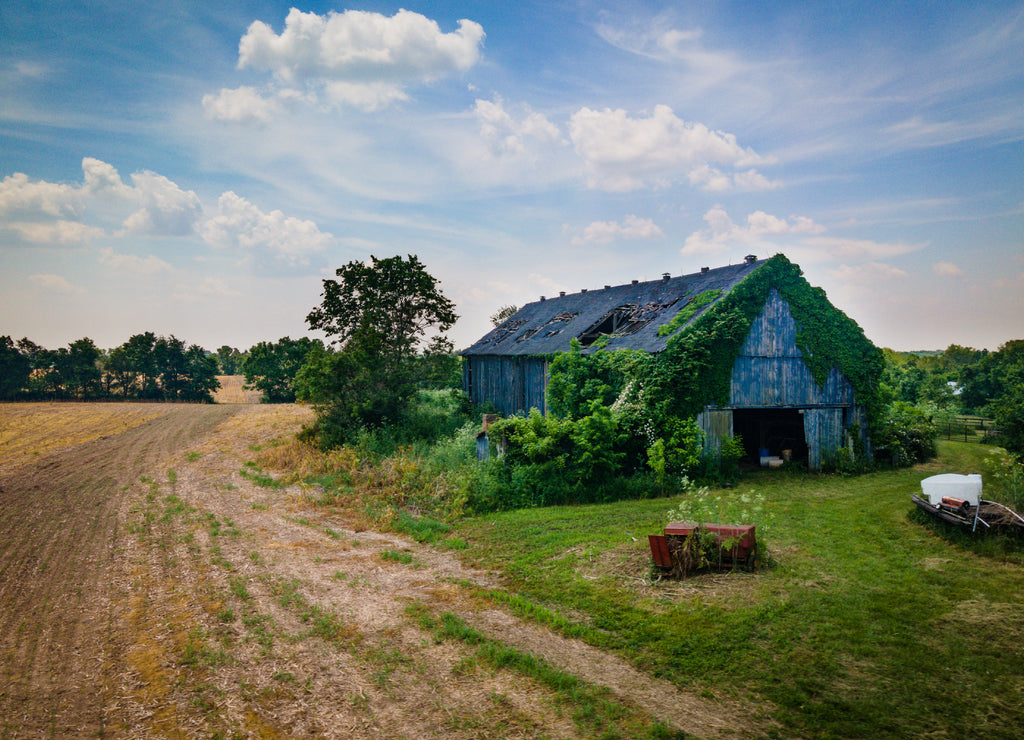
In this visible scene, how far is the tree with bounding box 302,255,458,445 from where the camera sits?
73.8 ft

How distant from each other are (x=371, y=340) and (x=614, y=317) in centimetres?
1051

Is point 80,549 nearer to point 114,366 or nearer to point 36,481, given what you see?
point 36,481

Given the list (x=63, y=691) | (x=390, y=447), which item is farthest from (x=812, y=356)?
(x=63, y=691)

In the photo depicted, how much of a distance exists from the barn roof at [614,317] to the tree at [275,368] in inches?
1114

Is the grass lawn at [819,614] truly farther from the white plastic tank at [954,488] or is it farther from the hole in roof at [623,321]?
the hole in roof at [623,321]

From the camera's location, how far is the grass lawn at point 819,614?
554cm

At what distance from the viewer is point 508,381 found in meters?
26.3

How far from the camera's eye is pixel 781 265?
1886cm

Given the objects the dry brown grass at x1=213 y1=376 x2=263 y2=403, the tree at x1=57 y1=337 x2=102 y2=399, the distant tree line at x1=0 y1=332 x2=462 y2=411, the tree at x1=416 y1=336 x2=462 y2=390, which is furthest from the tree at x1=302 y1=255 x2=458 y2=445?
the tree at x1=57 y1=337 x2=102 y2=399

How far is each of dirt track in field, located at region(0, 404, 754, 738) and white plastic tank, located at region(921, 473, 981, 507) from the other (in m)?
7.90

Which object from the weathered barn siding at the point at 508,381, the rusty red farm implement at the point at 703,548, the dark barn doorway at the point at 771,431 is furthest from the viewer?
the weathered barn siding at the point at 508,381

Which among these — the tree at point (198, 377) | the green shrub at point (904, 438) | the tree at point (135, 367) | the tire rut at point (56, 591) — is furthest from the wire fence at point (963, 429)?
the tree at point (135, 367)

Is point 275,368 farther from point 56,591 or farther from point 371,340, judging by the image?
point 56,591

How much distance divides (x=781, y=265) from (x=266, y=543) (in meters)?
18.0
